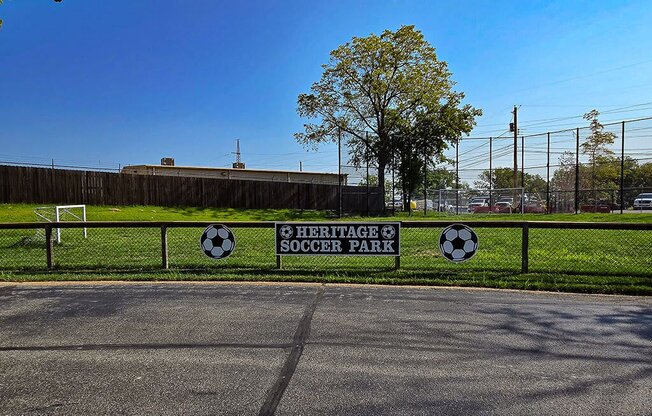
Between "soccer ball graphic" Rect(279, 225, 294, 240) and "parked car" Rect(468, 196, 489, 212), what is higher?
"parked car" Rect(468, 196, 489, 212)

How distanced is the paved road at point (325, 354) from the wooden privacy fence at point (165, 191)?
967 inches

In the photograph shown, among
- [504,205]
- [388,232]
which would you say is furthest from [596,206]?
[388,232]

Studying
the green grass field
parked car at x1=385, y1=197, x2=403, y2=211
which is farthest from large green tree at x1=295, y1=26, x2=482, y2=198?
the green grass field

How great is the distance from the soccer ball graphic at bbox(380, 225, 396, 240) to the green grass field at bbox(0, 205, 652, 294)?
0.65 m

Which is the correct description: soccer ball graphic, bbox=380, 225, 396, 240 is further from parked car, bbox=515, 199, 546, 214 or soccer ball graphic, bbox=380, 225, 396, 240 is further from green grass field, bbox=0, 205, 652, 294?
parked car, bbox=515, 199, 546, 214

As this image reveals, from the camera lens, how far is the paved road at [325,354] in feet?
10.5

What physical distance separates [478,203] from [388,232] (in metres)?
25.5

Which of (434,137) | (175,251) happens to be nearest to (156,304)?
(175,251)

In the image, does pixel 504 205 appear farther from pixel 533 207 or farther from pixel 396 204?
pixel 396 204

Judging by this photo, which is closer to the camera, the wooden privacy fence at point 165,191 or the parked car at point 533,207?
the wooden privacy fence at point 165,191

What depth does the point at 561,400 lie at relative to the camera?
3.20 m

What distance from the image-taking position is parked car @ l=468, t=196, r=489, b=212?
31467mm

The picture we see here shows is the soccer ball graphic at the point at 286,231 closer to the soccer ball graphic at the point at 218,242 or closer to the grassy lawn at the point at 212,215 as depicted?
the soccer ball graphic at the point at 218,242

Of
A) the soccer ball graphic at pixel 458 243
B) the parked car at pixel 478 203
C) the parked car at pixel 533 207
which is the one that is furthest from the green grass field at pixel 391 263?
the parked car at pixel 478 203
